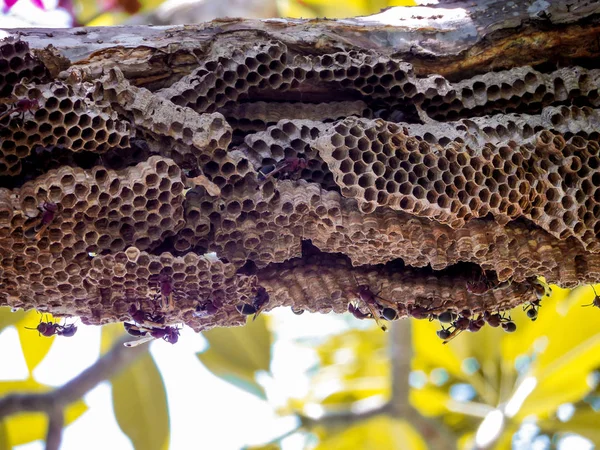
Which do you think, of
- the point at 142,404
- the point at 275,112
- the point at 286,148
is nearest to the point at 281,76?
the point at 275,112

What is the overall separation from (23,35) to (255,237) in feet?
4.16

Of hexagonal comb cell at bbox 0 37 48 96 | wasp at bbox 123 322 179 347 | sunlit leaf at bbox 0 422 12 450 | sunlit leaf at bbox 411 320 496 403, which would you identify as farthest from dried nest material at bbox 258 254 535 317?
sunlit leaf at bbox 0 422 12 450

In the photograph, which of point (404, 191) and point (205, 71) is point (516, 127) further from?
point (205, 71)

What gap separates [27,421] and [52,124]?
3.33 m

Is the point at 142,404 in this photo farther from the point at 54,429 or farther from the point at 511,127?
the point at 511,127

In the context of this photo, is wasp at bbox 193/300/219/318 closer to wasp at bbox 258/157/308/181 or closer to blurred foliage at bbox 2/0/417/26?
wasp at bbox 258/157/308/181

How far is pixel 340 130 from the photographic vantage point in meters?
2.67

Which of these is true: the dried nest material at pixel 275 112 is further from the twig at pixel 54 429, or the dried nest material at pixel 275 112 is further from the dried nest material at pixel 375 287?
the twig at pixel 54 429

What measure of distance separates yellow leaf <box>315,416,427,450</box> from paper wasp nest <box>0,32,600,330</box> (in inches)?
87.5

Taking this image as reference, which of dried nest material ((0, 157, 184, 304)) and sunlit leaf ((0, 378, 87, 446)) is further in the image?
sunlit leaf ((0, 378, 87, 446))

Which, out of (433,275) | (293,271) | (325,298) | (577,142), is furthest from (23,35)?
(577,142)

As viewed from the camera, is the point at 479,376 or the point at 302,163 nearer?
the point at 302,163

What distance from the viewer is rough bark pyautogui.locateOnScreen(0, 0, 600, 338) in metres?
2.62

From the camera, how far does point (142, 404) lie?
15.8 feet
